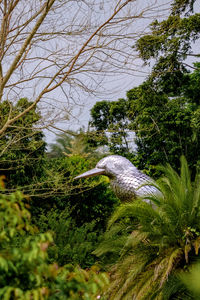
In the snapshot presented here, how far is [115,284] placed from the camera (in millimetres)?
3873

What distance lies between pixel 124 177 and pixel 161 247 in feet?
6.18

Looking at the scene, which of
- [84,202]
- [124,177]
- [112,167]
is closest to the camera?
[124,177]

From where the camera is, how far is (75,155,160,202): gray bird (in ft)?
17.5

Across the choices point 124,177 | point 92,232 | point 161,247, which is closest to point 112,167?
point 124,177

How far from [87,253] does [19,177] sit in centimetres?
242

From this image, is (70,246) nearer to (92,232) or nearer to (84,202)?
(92,232)

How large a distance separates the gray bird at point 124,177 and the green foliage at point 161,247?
820mm

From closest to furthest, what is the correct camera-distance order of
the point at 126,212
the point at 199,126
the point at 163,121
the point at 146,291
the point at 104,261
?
1. the point at 146,291
2. the point at 126,212
3. the point at 104,261
4. the point at 199,126
5. the point at 163,121

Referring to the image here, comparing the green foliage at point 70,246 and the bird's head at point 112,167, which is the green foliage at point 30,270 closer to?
the green foliage at point 70,246

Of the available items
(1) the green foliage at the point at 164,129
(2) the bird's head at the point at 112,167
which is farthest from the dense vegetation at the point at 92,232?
(1) the green foliage at the point at 164,129

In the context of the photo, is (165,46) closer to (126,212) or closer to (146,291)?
(126,212)

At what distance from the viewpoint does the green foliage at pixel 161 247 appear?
3.54m

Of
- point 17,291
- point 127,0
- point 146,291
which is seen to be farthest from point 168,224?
point 127,0

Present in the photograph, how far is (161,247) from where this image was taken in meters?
3.83
